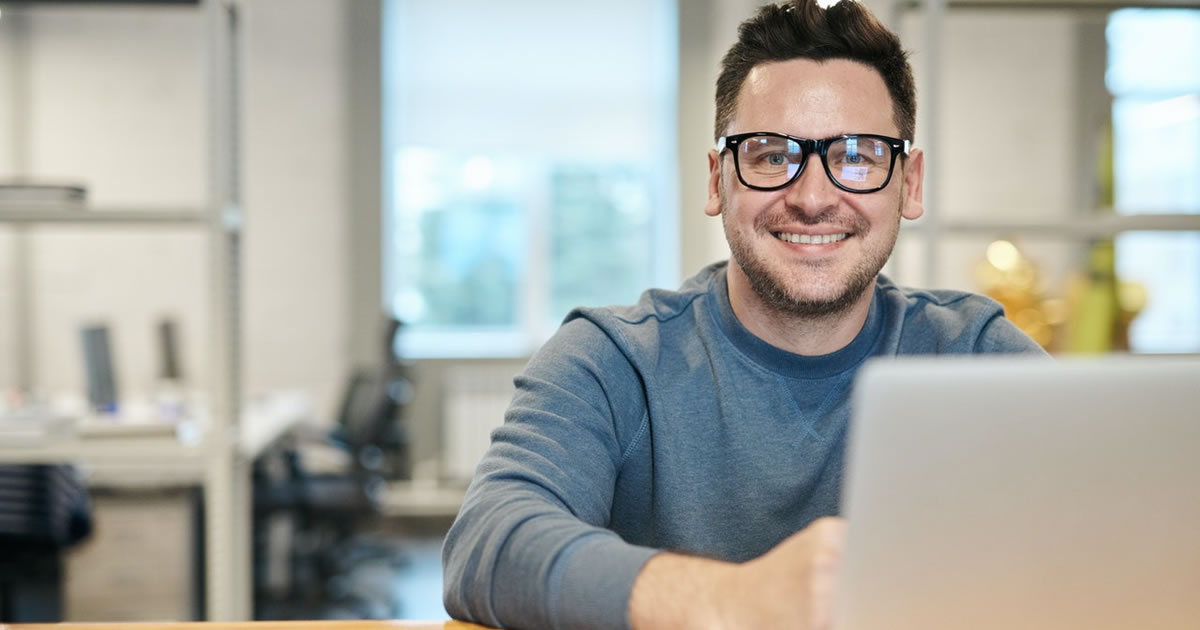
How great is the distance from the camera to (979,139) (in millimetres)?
5016

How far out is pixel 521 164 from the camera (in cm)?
561

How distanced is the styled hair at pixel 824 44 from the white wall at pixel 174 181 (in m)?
4.06

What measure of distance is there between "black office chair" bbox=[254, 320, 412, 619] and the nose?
2994 millimetres

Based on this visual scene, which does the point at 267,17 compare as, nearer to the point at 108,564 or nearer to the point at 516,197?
the point at 516,197

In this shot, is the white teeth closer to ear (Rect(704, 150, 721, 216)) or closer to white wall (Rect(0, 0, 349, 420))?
ear (Rect(704, 150, 721, 216))

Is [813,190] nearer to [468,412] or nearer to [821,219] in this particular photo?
[821,219]

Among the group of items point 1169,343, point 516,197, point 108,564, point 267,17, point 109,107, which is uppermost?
point 267,17

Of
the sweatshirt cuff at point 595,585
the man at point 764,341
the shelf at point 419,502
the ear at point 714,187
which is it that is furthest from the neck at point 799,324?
the shelf at point 419,502

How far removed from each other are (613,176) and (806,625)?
5.07m

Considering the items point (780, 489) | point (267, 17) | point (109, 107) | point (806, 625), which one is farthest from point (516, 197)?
point (806, 625)

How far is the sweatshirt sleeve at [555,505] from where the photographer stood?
0.82 meters

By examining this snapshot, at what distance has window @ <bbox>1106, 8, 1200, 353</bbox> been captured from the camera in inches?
184

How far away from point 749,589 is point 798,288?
0.52 m

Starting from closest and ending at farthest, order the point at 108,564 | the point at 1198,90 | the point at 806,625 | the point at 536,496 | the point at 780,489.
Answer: the point at 806,625
the point at 536,496
the point at 780,489
the point at 108,564
the point at 1198,90
